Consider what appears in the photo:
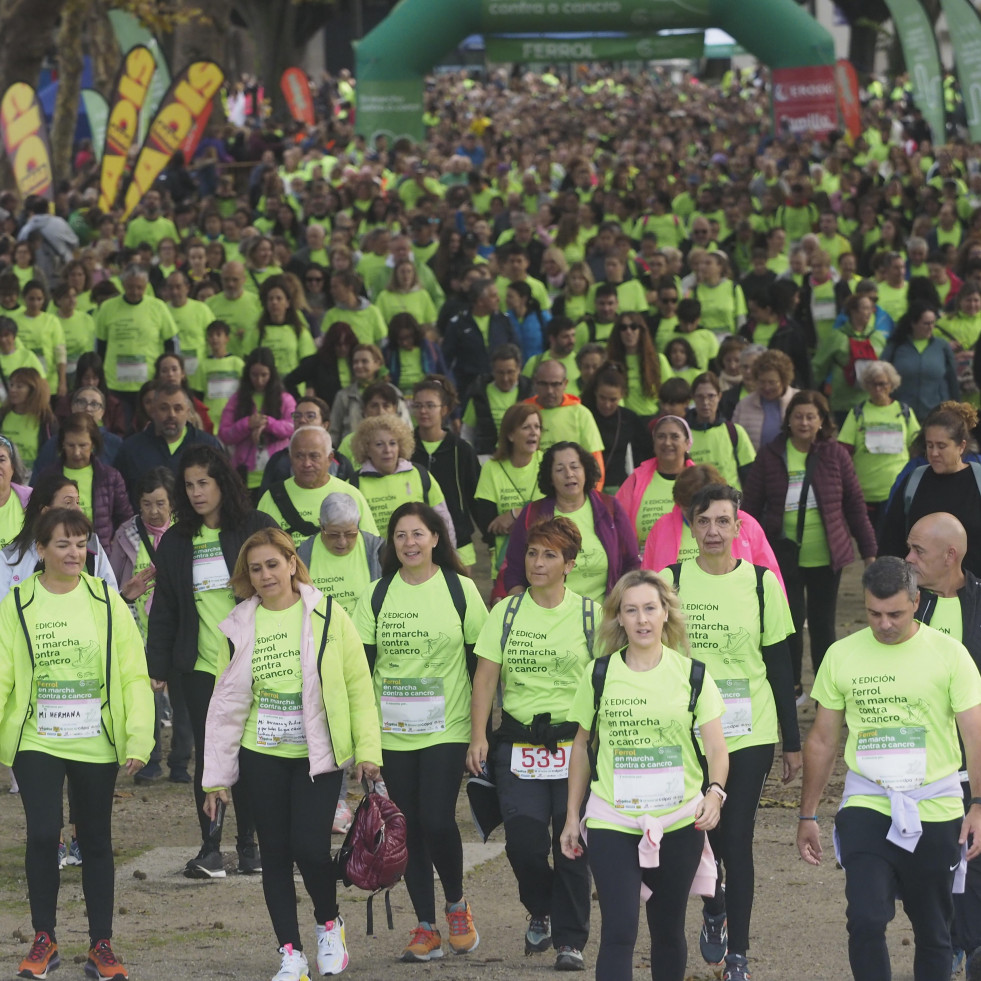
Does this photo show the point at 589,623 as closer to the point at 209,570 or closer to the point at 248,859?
the point at 209,570

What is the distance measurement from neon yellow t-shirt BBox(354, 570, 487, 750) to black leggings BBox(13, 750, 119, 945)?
0.98 m

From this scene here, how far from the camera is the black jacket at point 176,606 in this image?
299 inches

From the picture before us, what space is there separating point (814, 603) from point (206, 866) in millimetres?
3723

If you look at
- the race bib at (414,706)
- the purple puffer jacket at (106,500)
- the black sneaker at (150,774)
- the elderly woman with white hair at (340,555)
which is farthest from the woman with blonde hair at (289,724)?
the purple puffer jacket at (106,500)

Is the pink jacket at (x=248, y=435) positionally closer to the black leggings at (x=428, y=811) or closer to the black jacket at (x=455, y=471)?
the black jacket at (x=455, y=471)

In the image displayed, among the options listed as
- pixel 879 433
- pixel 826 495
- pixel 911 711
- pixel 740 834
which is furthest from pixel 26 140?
pixel 911 711

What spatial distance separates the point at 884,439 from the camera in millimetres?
11008

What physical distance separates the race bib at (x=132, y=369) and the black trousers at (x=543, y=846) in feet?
26.0

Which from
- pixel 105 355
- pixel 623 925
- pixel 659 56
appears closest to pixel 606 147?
pixel 659 56

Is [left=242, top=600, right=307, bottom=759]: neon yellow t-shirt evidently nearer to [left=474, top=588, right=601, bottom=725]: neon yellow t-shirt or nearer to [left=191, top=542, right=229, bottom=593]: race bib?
[left=474, top=588, right=601, bottom=725]: neon yellow t-shirt

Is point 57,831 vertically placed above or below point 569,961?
above

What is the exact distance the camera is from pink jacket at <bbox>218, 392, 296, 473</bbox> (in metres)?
11.5

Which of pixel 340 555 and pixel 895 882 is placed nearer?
pixel 895 882

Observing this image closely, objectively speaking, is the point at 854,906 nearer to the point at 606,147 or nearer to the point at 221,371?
the point at 221,371
